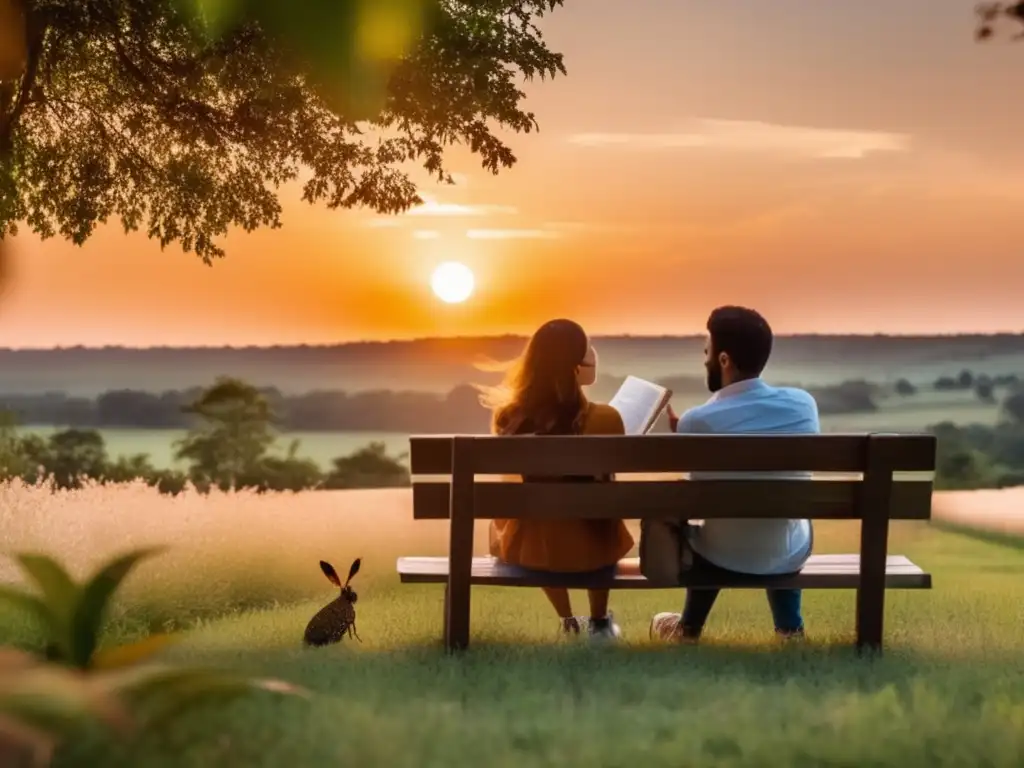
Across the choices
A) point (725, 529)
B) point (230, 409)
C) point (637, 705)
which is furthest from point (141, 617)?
point (230, 409)

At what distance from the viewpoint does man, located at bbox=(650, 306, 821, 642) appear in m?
6.73

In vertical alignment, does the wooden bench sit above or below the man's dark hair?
below

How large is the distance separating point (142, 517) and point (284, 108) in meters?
3.54

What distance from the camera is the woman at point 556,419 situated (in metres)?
6.78

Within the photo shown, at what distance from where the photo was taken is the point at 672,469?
649cm

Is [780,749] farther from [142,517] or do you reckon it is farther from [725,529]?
[142,517]

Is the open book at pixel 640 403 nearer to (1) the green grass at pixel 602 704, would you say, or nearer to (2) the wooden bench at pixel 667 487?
(2) the wooden bench at pixel 667 487

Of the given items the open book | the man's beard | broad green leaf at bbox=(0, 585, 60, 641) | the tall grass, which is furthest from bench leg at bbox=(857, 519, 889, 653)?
broad green leaf at bbox=(0, 585, 60, 641)

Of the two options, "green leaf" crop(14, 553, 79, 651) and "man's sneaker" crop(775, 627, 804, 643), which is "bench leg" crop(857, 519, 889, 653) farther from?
"green leaf" crop(14, 553, 79, 651)

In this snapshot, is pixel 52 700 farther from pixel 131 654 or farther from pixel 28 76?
pixel 28 76

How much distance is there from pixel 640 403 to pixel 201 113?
6.81 meters

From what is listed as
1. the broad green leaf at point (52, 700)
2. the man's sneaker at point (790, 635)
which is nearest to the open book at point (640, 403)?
the man's sneaker at point (790, 635)

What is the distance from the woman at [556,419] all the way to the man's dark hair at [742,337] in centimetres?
61

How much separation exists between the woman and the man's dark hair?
609 millimetres
